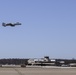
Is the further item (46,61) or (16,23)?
(46,61)

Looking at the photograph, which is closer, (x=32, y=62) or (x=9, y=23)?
(x=9, y=23)

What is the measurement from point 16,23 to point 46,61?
67.8 m

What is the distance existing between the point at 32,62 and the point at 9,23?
58675 millimetres

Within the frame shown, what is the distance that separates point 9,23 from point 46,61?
64.2m

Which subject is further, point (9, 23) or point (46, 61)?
point (46, 61)

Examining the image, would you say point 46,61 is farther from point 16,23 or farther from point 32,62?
point 16,23

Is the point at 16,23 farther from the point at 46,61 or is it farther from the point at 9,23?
the point at 46,61

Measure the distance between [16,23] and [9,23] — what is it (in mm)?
4465

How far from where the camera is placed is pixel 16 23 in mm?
88125

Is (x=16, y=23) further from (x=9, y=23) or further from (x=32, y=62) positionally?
(x=32, y=62)

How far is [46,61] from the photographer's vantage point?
154 meters

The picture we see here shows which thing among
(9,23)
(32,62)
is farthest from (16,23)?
(32,62)

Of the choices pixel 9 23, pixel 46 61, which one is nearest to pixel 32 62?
pixel 46 61

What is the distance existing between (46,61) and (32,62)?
7.63 m
